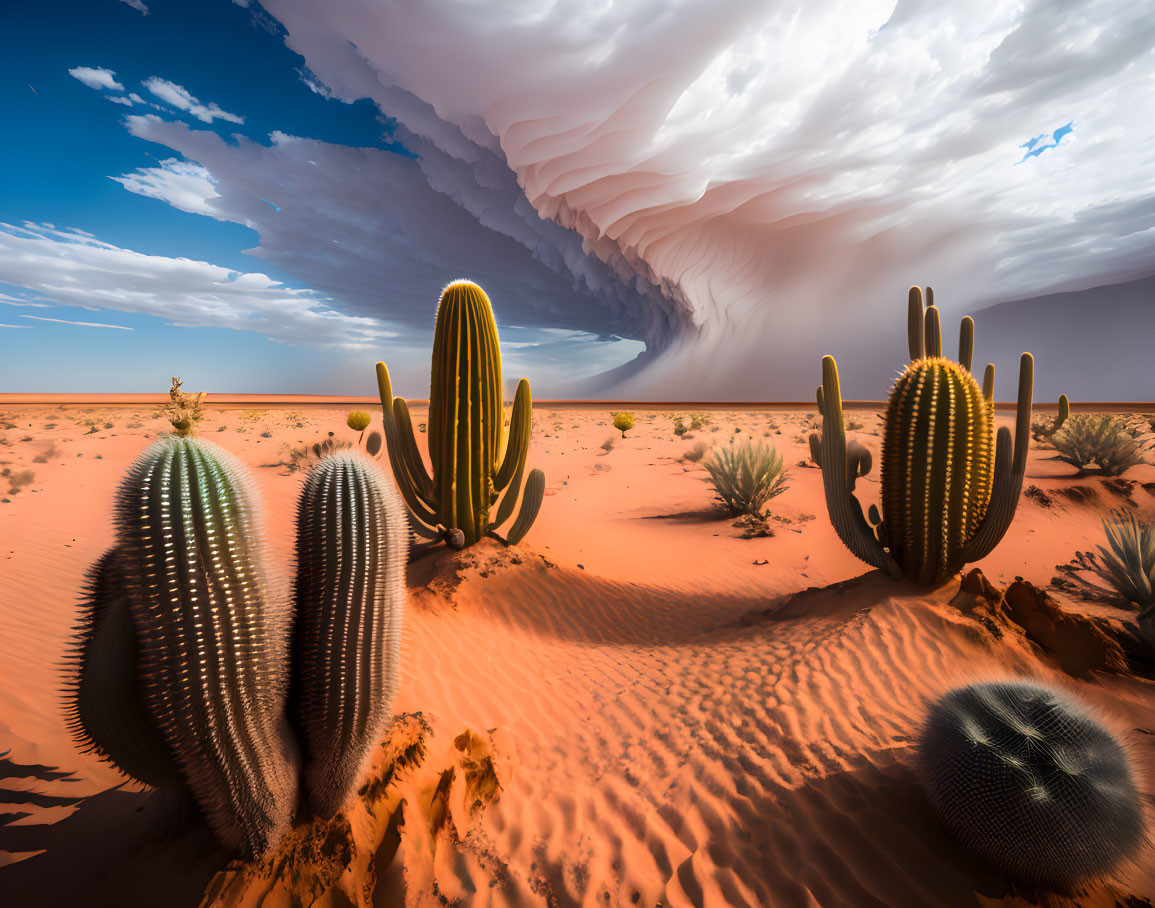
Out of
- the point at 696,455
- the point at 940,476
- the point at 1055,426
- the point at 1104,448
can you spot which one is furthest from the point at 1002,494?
the point at 1055,426

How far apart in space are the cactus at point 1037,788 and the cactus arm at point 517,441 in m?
4.92

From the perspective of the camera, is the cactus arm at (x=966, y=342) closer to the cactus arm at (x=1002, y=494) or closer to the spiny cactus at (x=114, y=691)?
the cactus arm at (x=1002, y=494)

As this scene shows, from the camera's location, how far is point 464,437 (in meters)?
6.13

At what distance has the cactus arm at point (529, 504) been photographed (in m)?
6.62

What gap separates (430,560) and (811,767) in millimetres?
4688

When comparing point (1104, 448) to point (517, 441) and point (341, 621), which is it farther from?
point (341, 621)

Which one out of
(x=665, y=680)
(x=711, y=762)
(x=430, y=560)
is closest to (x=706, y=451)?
(x=430, y=560)

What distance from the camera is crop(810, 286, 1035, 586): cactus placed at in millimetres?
4633

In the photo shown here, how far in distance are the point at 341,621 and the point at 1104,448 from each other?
14.6 m

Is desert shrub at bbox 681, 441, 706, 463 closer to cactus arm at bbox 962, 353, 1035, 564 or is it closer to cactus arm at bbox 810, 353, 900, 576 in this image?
cactus arm at bbox 810, 353, 900, 576

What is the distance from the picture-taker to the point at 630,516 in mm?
10406

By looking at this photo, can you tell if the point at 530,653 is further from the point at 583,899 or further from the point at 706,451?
the point at 706,451

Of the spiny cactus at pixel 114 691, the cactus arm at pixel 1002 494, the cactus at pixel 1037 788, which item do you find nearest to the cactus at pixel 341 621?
the spiny cactus at pixel 114 691

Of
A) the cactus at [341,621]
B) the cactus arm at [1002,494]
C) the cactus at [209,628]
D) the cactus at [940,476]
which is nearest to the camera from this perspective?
the cactus at [209,628]
